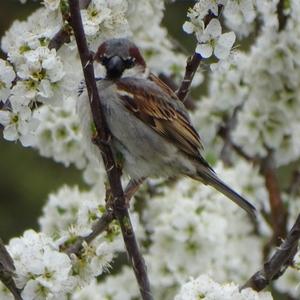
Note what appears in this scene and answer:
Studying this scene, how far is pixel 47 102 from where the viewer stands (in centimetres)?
314

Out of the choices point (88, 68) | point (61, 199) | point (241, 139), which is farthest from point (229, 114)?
point (88, 68)

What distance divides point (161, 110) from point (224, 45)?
0.64 metres

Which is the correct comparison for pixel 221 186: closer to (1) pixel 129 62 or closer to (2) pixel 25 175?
(1) pixel 129 62

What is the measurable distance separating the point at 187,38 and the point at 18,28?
6145 millimetres

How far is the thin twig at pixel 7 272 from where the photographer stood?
2.93 m

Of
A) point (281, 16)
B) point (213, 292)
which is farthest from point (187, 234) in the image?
point (213, 292)

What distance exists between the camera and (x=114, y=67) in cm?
364

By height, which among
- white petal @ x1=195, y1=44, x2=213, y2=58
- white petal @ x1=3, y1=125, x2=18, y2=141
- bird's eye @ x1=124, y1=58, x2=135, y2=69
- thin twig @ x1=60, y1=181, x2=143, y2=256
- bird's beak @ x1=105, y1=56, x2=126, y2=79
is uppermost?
bird's eye @ x1=124, y1=58, x2=135, y2=69

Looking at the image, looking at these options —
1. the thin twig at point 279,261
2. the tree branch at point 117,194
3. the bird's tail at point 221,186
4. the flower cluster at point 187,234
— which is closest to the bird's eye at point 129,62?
the bird's tail at point 221,186

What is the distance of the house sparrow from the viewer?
3545 mm

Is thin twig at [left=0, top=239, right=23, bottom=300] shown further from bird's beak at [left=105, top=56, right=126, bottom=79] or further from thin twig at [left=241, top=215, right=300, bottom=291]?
bird's beak at [left=105, top=56, right=126, bottom=79]

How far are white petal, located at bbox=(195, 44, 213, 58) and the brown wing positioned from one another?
55cm

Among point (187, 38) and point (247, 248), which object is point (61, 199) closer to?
point (247, 248)

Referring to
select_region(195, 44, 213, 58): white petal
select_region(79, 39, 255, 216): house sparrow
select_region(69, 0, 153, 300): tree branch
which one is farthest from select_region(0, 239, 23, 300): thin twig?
select_region(195, 44, 213, 58): white petal
